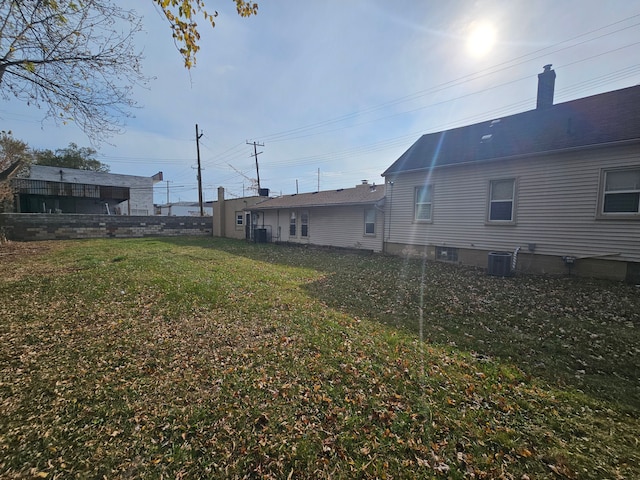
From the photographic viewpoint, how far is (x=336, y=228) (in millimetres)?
16094

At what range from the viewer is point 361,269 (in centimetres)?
1024

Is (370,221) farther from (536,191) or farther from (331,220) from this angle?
(536,191)

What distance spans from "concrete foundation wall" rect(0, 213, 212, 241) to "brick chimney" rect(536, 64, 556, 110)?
81.2 ft

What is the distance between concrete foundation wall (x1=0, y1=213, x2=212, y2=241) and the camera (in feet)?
59.1

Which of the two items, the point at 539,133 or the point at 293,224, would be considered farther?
the point at 293,224

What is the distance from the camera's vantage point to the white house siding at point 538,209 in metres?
7.79

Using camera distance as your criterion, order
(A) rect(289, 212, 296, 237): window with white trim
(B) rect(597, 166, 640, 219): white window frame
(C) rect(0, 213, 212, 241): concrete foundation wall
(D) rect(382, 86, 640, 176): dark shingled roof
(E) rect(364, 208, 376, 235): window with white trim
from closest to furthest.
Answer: (B) rect(597, 166, 640, 219): white window frame
(D) rect(382, 86, 640, 176): dark shingled roof
(E) rect(364, 208, 376, 235): window with white trim
(C) rect(0, 213, 212, 241): concrete foundation wall
(A) rect(289, 212, 296, 237): window with white trim

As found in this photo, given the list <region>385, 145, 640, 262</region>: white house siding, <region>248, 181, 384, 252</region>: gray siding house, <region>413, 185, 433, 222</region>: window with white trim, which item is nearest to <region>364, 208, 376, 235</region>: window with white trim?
<region>248, 181, 384, 252</region>: gray siding house

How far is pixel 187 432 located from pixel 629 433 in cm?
383

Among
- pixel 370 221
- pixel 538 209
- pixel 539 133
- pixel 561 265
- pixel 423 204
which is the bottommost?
pixel 561 265

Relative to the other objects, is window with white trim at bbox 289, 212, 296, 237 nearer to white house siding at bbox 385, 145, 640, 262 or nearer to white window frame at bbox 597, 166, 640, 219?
white house siding at bbox 385, 145, 640, 262

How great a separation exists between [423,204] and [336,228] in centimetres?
528

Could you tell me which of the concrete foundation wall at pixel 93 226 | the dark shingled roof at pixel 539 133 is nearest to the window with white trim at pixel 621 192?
the dark shingled roof at pixel 539 133

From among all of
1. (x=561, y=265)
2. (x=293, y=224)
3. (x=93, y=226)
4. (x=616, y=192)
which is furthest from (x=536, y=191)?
(x=93, y=226)
